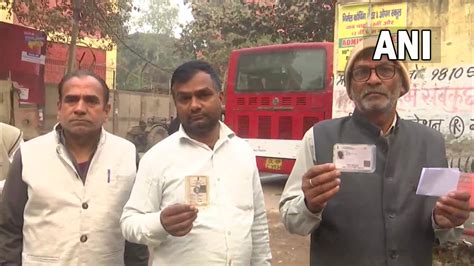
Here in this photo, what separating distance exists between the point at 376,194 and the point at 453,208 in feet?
0.94

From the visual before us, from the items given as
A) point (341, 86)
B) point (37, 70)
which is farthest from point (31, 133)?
point (341, 86)

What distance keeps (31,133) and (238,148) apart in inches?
353

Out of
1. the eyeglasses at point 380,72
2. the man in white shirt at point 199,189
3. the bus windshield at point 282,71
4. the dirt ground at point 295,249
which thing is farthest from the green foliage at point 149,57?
the eyeglasses at point 380,72

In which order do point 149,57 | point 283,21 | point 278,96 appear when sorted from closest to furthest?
1. point 278,96
2. point 283,21
3. point 149,57

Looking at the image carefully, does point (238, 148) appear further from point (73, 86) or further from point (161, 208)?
point (73, 86)

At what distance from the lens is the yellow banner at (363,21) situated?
4.59m

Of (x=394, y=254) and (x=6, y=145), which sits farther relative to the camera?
(x=6, y=145)

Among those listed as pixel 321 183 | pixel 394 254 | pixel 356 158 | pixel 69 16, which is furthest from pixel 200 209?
pixel 69 16

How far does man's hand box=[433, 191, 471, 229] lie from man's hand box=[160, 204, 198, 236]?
89 centimetres

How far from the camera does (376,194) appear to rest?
6.73ft

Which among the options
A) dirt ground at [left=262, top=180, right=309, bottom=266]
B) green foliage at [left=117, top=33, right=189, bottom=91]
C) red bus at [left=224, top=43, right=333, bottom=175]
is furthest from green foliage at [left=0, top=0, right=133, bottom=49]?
green foliage at [left=117, top=33, right=189, bottom=91]

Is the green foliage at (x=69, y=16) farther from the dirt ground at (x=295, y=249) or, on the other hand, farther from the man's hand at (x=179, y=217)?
the man's hand at (x=179, y=217)

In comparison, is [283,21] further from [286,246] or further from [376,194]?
[376,194]

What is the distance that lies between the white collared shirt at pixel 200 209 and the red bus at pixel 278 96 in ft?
23.0
